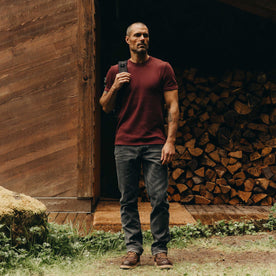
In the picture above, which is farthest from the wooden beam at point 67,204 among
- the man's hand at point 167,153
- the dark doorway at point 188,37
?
the man's hand at point 167,153

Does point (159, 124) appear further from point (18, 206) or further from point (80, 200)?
point (80, 200)

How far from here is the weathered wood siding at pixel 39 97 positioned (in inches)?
201

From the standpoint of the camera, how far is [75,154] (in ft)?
16.6

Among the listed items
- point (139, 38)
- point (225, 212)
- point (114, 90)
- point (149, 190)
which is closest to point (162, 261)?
point (149, 190)

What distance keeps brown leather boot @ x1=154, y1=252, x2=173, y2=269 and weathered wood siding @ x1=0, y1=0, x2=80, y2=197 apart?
204 centimetres

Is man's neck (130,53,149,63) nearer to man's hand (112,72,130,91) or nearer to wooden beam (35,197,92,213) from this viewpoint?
man's hand (112,72,130,91)

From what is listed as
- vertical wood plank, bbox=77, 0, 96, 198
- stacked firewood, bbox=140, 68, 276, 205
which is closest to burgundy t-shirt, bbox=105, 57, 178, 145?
vertical wood plank, bbox=77, 0, 96, 198

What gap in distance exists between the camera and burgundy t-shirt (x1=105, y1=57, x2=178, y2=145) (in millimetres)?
3285

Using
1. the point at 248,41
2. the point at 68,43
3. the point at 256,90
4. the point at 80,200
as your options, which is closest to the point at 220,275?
the point at 80,200

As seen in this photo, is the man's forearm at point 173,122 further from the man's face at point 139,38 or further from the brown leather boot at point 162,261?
the brown leather boot at point 162,261

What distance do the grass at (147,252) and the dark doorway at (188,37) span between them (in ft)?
8.69

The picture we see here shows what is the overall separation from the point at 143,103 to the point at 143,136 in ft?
0.84

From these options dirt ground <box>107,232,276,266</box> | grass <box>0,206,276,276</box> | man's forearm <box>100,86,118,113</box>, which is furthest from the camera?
dirt ground <box>107,232,276,266</box>

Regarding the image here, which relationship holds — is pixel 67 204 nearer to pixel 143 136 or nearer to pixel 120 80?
pixel 143 136
